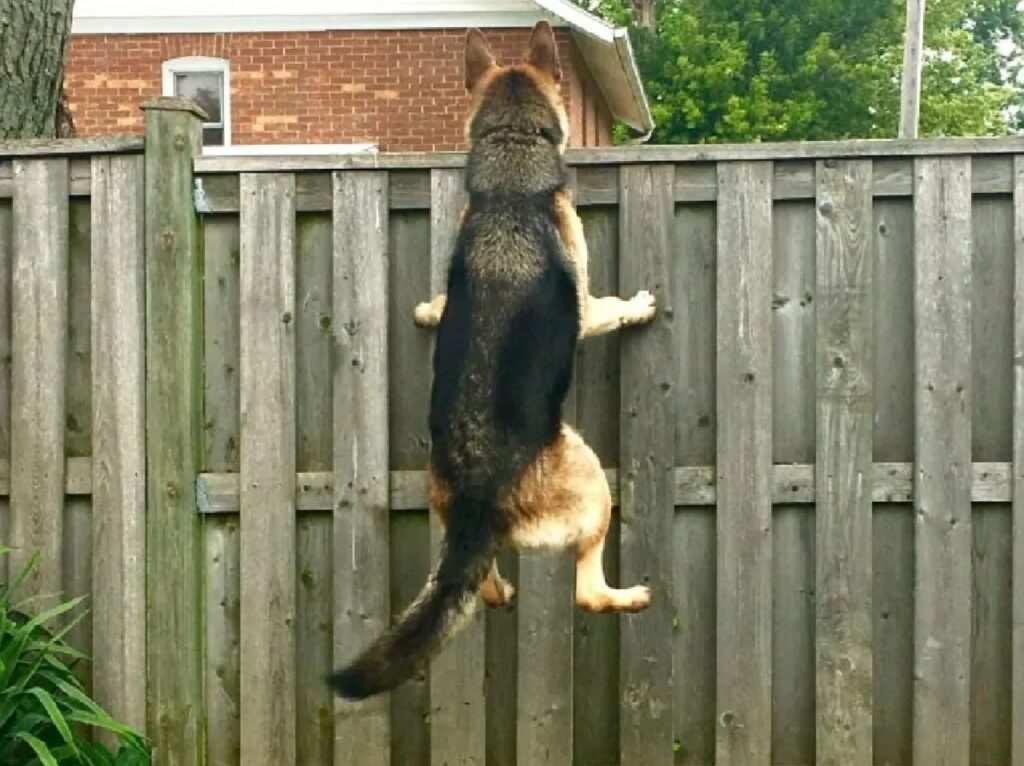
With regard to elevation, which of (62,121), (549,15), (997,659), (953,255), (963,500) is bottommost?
(997,659)

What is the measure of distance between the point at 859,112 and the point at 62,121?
1330 inches

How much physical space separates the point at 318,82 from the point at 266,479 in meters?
15.3

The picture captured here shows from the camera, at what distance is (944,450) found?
496 cm

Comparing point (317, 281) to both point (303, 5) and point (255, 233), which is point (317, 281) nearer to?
point (255, 233)

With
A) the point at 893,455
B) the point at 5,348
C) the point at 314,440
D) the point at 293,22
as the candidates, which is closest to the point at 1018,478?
the point at 893,455

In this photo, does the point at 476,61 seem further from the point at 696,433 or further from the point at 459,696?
the point at 459,696

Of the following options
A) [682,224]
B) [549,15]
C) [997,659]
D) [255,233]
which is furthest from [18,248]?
[549,15]

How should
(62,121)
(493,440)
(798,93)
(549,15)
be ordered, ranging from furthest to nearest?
(798,93)
(549,15)
(62,121)
(493,440)

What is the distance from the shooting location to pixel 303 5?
19.5m

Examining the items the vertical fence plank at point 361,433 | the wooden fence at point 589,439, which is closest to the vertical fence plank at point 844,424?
the wooden fence at point 589,439

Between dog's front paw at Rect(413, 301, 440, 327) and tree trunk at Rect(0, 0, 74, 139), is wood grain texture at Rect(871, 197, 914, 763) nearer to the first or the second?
dog's front paw at Rect(413, 301, 440, 327)

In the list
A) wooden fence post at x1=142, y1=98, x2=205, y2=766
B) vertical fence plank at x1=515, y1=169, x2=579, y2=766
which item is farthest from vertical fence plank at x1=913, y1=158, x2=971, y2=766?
wooden fence post at x1=142, y1=98, x2=205, y2=766

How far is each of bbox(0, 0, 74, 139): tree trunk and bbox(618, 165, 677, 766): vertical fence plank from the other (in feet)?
8.03

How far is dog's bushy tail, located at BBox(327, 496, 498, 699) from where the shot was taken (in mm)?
4223
